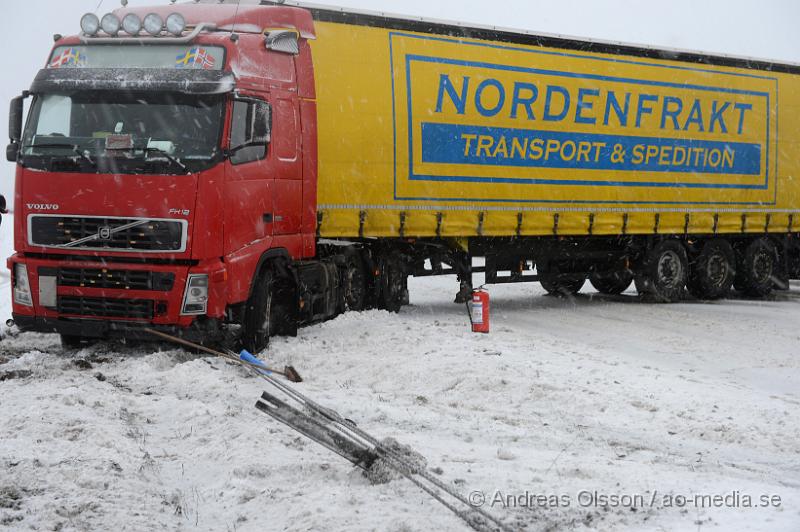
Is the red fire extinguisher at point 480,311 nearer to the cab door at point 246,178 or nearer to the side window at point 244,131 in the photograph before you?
the cab door at point 246,178

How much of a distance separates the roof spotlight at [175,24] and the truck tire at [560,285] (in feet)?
30.0

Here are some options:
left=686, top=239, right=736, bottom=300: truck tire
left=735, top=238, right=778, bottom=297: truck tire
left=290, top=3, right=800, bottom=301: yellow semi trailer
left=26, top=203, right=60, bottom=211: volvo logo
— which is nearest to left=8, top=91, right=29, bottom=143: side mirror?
left=26, top=203, right=60, bottom=211: volvo logo

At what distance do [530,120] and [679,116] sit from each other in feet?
11.9

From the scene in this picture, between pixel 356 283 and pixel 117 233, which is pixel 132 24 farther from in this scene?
pixel 356 283

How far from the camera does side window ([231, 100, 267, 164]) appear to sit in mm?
9867

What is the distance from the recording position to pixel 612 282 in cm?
1961

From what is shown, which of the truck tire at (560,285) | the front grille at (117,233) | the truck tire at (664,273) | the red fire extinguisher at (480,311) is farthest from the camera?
the truck tire at (664,273)

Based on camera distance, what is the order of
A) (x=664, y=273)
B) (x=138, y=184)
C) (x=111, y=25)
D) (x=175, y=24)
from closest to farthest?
(x=138, y=184) < (x=175, y=24) < (x=111, y=25) < (x=664, y=273)

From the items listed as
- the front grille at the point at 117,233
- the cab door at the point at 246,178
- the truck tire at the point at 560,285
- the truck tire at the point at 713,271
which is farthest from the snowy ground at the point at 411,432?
the truck tire at the point at 713,271

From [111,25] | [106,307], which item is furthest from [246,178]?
[111,25]

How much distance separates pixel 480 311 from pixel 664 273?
7.43m

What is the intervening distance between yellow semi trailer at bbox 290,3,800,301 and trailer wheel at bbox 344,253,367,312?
436mm

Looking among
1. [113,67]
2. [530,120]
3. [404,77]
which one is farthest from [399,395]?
[530,120]

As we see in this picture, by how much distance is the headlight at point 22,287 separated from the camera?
386 inches
